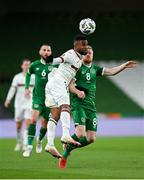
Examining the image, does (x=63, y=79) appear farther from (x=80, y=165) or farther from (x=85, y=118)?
(x=80, y=165)

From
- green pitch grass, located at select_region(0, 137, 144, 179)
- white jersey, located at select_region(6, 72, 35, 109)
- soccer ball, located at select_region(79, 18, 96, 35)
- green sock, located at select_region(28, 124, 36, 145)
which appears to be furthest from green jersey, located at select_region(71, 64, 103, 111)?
white jersey, located at select_region(6, 72, 35, 109)

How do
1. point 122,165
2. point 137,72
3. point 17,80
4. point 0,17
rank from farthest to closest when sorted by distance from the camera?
point 0,17 → point 137,72 → point 17,80 → point 122,165

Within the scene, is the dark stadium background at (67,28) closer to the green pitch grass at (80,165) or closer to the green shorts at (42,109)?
the green shorts at (42,109)

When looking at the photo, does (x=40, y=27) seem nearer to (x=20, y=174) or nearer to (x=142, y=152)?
(x=142, y=152)

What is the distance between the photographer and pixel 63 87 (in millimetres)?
11156

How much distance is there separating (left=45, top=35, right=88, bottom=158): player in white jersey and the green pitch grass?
573 mm

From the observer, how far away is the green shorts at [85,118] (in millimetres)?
11672

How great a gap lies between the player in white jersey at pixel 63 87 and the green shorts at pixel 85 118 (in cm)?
42

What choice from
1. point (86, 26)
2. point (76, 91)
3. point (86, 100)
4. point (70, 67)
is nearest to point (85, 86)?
point (86, 100)

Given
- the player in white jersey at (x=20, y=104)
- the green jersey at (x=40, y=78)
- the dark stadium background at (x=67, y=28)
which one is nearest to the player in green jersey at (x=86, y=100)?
the green jersey at (x=40, y=78)

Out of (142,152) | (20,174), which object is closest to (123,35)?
(142,152)

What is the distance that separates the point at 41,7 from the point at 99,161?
823 inches

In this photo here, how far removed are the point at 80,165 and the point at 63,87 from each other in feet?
4.80

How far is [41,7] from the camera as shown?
32.8 metres
